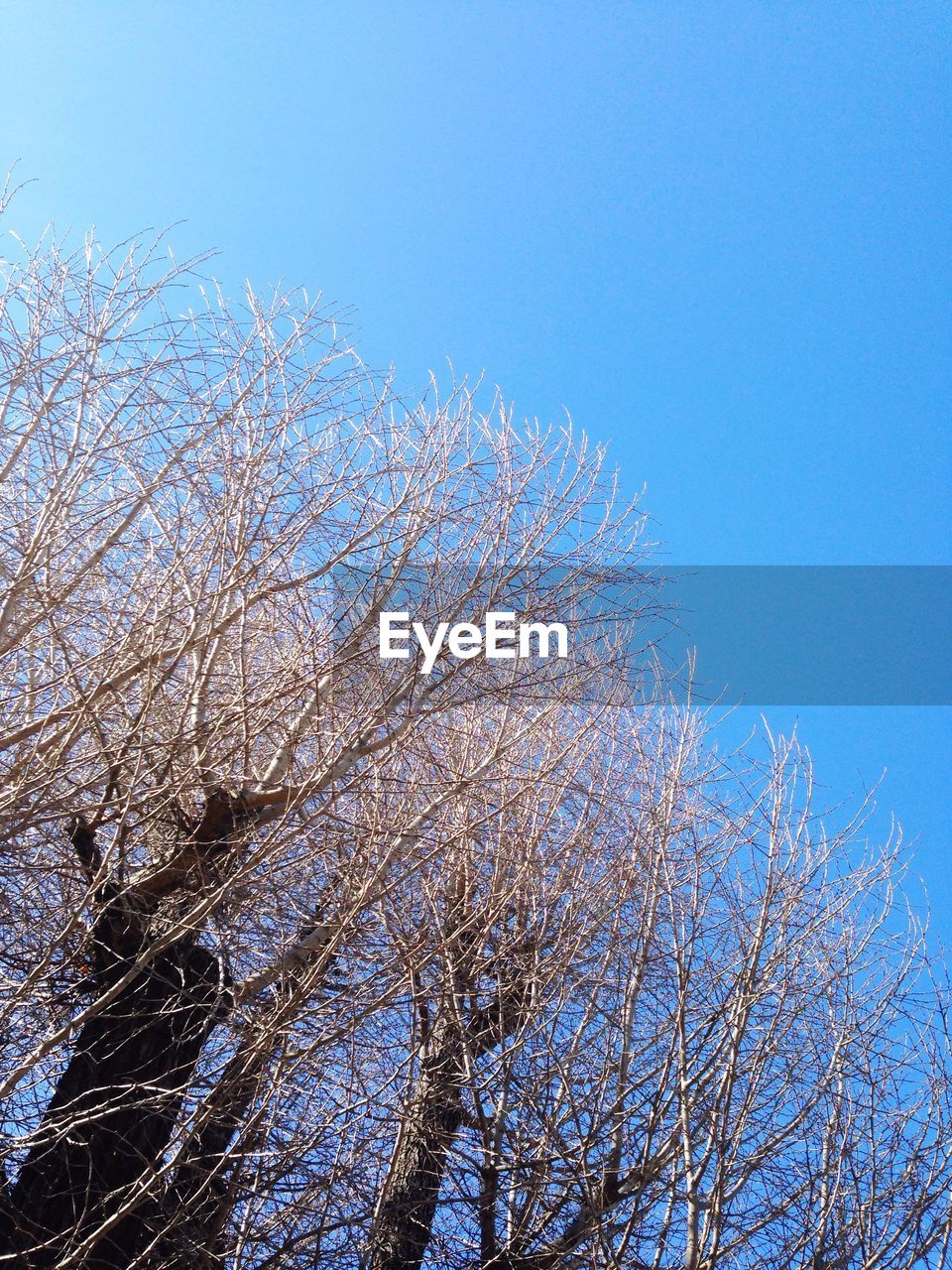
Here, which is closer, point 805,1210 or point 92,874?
point 92,874

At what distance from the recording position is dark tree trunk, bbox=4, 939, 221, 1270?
4500 mm

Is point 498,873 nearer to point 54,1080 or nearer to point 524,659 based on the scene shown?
point 524,659

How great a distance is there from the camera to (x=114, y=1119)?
486 centimetres

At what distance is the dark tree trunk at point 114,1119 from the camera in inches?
177

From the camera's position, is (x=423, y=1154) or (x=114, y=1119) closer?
(x=114, y=1119)

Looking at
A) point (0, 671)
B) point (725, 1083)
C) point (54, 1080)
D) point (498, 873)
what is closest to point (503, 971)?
point (498, 873)

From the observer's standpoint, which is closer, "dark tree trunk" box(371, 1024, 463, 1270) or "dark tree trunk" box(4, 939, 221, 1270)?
"dark tree trunk" box(4, 939, 221, 1270)

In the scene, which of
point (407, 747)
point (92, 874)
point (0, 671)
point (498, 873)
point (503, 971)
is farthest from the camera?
point (503, 971)

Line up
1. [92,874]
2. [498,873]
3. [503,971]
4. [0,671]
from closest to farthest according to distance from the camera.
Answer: [0,671]
[92,874]
[498,873]
[503,971]

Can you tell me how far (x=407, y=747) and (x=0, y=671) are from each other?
193 centimetres

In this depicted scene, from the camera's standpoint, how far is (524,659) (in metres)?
6.52

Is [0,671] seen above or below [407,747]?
below

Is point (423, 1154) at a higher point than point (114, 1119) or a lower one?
higher

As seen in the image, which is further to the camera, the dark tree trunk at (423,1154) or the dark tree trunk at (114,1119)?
the dark tree trunk at (423,1154)
